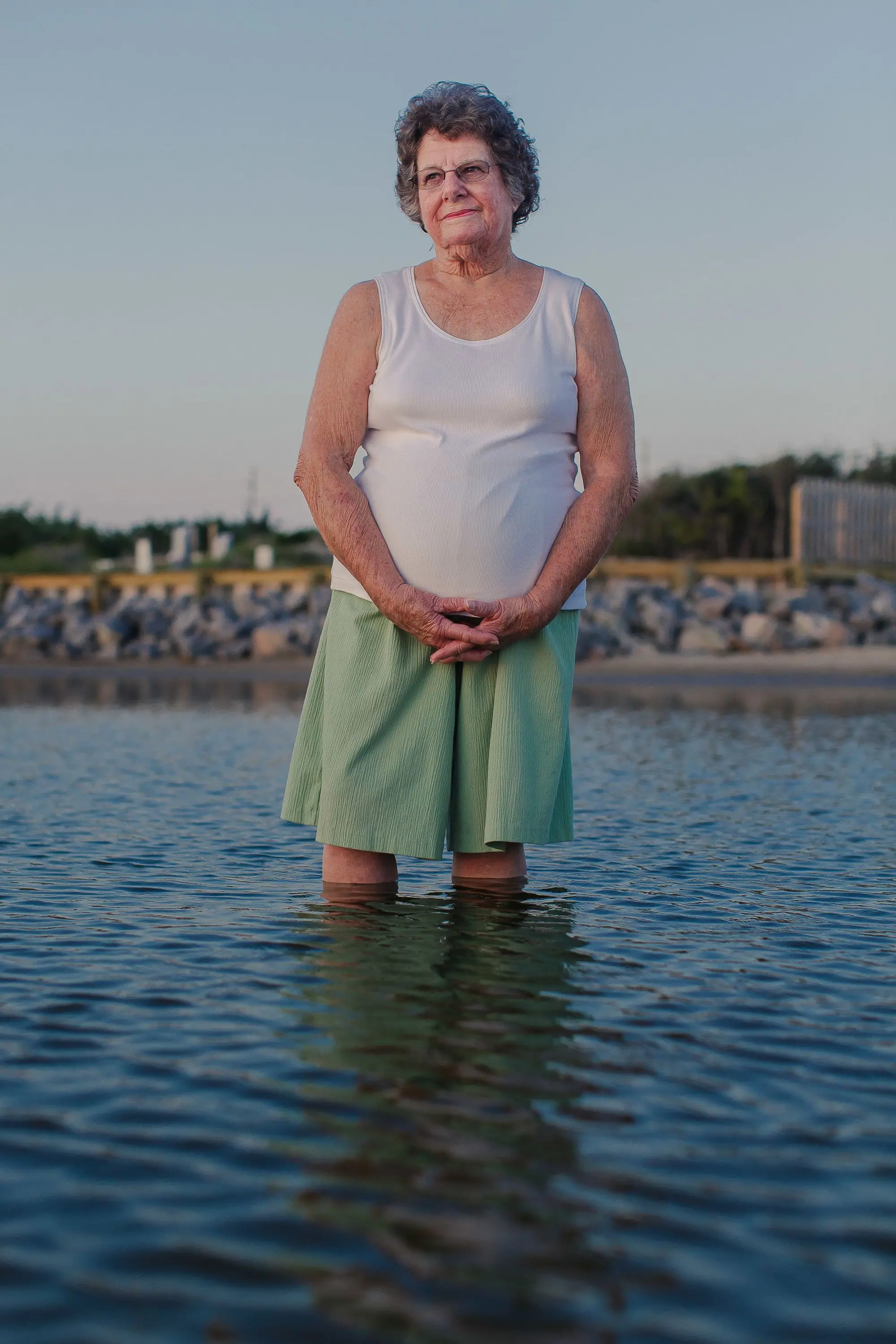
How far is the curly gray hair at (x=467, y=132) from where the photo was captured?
312 cm

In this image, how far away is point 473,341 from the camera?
3.11 m

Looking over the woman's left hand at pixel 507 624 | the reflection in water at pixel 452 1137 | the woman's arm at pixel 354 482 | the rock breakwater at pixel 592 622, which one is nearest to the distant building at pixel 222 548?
the rock breakwater at pixel 592 622

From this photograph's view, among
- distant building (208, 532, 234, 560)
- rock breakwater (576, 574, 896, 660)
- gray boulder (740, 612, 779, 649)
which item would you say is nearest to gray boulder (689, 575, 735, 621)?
rock breakwater (576, 574, 896, 660)

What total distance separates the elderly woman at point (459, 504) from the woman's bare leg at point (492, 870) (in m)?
0.15

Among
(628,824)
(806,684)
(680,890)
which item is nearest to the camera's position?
(680,890)

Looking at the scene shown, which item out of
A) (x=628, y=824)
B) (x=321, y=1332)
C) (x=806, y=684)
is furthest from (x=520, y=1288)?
(x=806, y=684)

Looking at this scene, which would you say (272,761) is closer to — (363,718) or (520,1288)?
(363,718)

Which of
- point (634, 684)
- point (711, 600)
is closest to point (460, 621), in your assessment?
point (634, 684)

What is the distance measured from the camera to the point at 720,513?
107 feet

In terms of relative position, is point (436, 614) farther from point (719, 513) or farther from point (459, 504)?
point (719, 513)

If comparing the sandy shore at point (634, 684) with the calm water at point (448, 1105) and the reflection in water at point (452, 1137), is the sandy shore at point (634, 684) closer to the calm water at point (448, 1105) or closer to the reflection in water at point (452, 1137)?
the calm water at point (448, 1105)

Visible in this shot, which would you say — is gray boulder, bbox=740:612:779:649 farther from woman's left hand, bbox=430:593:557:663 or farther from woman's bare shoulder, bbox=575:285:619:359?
woman's left hand, bbox=430:593:557:663

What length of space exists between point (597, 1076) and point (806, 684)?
12.7 meters

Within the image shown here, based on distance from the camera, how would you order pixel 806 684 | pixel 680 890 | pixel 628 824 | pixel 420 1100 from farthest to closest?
pixel 806 684 < pixel 628 824 < pixel 680 890 < pixel 420 1100
